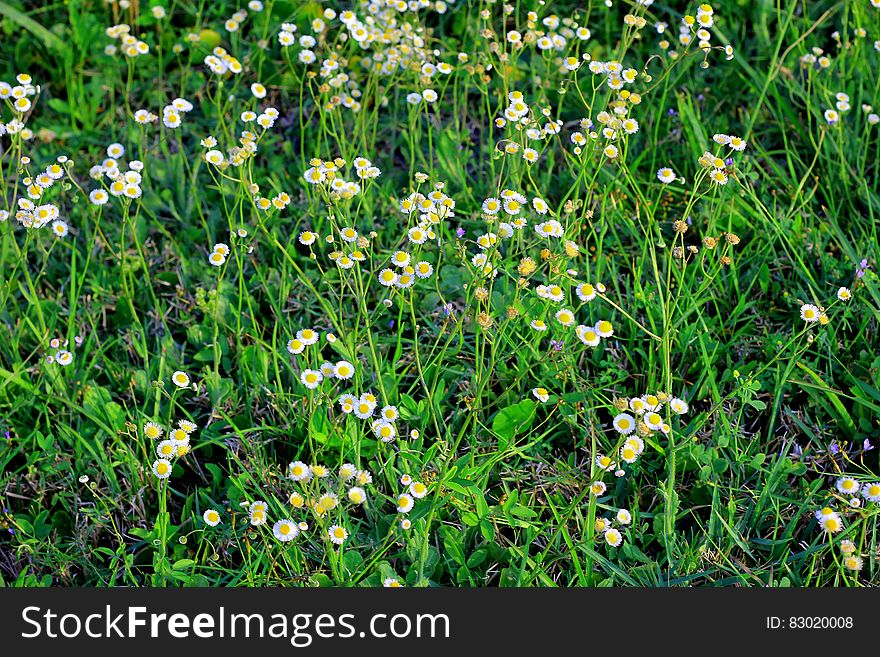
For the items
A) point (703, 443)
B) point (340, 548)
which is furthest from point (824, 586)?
point (340, 548)

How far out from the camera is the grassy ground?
6.29 ft

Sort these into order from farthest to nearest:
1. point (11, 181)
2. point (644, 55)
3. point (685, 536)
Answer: point (644, 55) < point (11, 181) < point (685, 536)

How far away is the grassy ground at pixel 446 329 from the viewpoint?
192 centimetres

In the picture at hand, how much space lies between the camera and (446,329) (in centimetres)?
236

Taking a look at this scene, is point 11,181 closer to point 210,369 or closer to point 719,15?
point 210,369

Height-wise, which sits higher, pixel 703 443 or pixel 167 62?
pixel 167 62

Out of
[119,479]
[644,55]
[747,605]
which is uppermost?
[644,55]

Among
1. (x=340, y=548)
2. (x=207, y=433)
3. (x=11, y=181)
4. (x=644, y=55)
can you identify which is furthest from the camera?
(x=644, y=55)

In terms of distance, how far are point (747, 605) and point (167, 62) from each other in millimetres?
2573

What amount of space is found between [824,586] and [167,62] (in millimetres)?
2638

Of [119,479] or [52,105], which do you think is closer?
[119,479]

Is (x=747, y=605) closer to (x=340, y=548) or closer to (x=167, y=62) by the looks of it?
(x=340, y=548)

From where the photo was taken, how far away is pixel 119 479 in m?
2.12

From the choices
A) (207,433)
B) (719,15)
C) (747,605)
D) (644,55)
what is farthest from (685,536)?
(719,15)
